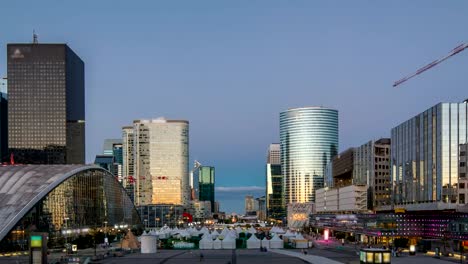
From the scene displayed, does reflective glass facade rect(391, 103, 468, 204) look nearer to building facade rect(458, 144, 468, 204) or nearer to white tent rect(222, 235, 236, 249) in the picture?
building facade rect(458, 144, 468, 204)

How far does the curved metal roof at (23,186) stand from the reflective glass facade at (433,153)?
272 ft

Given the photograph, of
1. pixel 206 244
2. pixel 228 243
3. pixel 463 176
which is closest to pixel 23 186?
pixel 206 244

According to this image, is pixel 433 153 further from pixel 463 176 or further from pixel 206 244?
pixel 206 244

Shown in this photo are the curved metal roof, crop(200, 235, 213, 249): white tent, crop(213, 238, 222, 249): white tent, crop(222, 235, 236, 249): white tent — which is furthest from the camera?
crop(222, 235, 236, 249): white tent

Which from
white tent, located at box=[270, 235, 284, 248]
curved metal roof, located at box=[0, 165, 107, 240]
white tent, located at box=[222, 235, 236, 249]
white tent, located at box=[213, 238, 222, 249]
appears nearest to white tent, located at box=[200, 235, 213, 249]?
white tent, located at box=[213, 238, 222, 249]

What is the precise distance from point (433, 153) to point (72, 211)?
85.8 metres

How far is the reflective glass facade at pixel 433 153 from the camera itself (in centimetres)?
15212

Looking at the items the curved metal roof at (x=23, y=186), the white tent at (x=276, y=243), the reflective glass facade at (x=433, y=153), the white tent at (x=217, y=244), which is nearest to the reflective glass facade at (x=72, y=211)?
the curved metal roof at (x=23, y=186)

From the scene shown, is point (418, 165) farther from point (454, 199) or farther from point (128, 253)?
point (128, 253)

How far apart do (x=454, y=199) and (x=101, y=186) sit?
8598 centimetres

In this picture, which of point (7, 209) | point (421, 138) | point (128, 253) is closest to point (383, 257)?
point (128, 253)

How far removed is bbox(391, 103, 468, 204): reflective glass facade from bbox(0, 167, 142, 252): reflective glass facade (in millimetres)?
81299

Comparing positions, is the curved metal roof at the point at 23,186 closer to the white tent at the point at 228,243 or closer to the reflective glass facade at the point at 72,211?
the reflective glass facade at the point at 72,211

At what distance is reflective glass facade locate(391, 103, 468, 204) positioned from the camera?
499 feet
